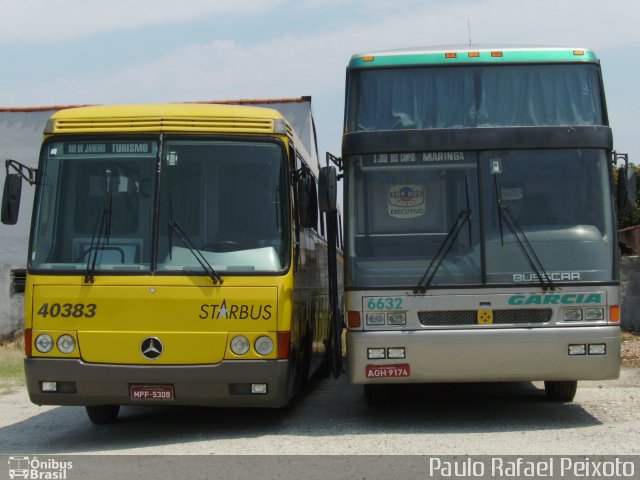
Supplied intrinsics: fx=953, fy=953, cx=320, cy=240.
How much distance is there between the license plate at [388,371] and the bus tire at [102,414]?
3.05 metres

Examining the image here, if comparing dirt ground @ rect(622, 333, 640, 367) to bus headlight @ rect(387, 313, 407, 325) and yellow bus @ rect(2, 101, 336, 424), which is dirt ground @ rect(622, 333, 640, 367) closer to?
bus headlight @ rect(387, 313, 407, 325)

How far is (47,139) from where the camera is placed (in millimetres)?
9125

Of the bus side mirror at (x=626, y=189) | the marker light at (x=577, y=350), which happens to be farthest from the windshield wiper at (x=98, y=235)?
the bus side mirror at (x=626, y=189)

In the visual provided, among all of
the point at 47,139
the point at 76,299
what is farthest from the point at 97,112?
the point at 76,299

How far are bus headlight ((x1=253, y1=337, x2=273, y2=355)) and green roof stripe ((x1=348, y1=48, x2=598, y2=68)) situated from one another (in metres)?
2.90

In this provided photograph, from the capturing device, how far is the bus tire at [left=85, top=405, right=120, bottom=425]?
10051mm

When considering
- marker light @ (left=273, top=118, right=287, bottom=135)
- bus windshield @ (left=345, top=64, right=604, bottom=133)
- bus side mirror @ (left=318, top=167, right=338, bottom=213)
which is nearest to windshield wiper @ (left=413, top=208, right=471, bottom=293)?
bus windshield @ (left=345, top=64, right=604, bottom=133)

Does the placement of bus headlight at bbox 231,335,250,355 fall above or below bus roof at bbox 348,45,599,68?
below

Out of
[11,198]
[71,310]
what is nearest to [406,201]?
[71,310]

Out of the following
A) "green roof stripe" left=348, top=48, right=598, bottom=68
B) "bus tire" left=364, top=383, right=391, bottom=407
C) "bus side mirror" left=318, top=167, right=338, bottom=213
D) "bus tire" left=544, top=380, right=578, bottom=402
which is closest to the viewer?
"bus side mirror" left=318, top=167, right=338, bottom=213

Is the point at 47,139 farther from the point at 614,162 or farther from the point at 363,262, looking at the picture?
the point at 614,162

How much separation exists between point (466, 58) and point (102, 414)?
5306 millimetres

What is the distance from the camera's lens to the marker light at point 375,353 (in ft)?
29.1

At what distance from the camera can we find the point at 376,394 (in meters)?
10.1
